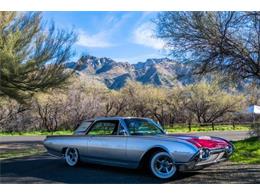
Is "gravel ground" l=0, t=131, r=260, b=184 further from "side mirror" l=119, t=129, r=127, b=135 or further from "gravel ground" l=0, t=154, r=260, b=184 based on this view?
"side mirror" l=119, t=129, r=127, b=135

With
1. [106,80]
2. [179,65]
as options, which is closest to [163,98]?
[179,65]

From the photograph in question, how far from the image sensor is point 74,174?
906cm

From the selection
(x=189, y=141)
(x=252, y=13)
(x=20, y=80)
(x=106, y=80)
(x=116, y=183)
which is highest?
(x=106, y=80)

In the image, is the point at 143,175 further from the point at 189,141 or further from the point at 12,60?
the point at 12,60

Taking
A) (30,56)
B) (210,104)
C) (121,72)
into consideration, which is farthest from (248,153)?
(121,72)

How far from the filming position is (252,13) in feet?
45.2

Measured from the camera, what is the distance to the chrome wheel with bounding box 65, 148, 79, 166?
10.3 meters

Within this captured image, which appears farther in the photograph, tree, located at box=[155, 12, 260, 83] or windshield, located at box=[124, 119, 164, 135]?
tree, located at box=[155, 12, 260, 83]

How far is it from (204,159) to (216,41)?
7629mm

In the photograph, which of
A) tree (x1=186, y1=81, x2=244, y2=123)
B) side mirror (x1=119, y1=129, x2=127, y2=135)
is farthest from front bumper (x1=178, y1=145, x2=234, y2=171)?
tree (x1=186, y1=81, x2=244, y2=123)

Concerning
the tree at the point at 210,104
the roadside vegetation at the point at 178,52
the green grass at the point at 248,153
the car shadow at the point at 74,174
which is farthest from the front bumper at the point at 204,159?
the tree at the point at 210,104

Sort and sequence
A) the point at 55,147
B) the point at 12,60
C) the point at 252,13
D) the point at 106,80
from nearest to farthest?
the point at 55,147 → the point at 252,13 → the point at 12,60 → the point at 106,80

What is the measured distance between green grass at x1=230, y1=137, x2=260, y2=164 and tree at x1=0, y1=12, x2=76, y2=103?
8.15 metres

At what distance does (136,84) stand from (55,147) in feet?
150
